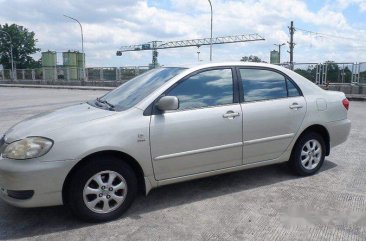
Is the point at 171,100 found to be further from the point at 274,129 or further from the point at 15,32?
the point at 15,32

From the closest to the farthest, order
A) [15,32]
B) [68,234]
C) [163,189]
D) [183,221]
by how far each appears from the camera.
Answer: [68,234], [183,221], [163,189], [15,32]

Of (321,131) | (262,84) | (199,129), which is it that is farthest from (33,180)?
(321,131)

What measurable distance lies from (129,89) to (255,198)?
193 cm

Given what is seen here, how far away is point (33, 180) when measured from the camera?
3.40 m

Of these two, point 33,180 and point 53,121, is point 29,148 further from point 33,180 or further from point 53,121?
point 53,121

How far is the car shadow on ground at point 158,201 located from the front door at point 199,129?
0.36 meters

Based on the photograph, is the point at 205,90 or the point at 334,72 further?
the point at 334,72

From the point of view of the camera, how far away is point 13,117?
11453 millimetres

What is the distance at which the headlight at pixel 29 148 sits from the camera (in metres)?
3.42

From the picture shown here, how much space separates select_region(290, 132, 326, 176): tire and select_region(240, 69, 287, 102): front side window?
686mm

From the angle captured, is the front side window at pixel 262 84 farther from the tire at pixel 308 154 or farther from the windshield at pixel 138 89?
the windshield at pixel 138 89

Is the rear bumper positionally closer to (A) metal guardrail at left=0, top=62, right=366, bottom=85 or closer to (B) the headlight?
(B) the headlight

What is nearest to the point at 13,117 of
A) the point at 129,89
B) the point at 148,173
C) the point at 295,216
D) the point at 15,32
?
the point at 129,89

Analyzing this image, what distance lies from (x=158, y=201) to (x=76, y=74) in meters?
41.7
